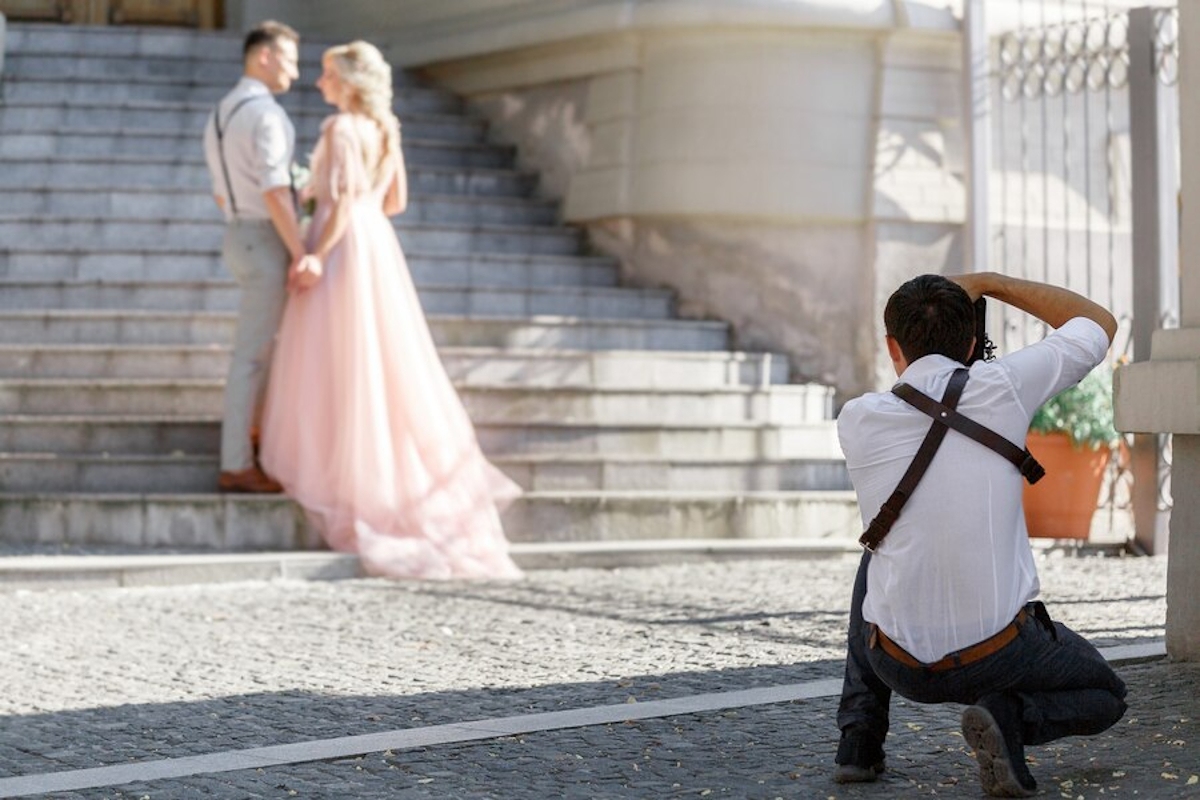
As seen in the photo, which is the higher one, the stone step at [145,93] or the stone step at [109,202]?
the stone step at [145,93]

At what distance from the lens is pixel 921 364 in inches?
184

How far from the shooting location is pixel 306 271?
10.4m

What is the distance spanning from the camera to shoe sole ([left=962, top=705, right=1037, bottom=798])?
15.0ft

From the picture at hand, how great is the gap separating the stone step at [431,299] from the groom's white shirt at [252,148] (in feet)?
7.75

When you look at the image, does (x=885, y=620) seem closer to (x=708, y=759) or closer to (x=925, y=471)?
(x=925, y=471)

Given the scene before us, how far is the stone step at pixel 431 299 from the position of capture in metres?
12.8

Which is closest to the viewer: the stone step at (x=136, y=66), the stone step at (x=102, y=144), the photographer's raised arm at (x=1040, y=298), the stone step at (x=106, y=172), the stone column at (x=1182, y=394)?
the photographer's raised arm at (x=1040, y=298)

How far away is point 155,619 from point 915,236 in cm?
691

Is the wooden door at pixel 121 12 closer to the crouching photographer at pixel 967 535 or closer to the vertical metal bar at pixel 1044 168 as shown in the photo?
the vertical metal bar at pixel 1044 168

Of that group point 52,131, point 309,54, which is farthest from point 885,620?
point 309,54

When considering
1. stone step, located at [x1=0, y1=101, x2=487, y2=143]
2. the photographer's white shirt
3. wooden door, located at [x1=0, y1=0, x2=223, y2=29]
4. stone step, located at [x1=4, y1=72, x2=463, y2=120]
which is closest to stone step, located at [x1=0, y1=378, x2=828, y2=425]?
stone step, located at [x1=0, y1=101, x2=487, y2=143]

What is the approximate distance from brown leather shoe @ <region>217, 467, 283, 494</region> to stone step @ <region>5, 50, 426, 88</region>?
5.87 metres

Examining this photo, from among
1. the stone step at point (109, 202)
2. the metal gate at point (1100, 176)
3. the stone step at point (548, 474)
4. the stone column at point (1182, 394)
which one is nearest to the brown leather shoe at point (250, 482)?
the stone step at point (548, 474)

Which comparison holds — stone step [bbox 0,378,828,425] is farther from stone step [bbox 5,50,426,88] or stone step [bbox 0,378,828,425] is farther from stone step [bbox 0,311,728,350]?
stone step [bbox 5,50,426,88]
